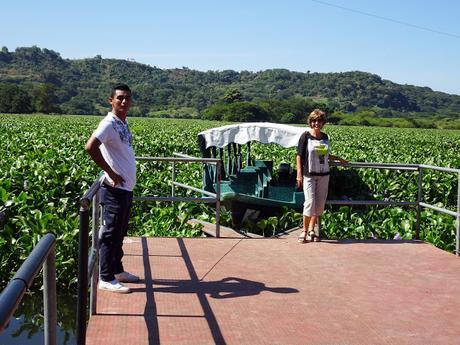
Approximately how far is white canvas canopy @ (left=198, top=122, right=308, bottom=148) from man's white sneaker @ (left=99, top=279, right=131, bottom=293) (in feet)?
19.8

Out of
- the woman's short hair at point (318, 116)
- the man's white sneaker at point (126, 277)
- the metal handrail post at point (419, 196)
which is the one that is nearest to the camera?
the man's white sneaker at point (126, 277)

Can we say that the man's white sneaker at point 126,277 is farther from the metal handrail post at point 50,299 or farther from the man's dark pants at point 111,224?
the metal handrail post at point 50,299

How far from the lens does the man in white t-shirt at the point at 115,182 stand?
5.14m

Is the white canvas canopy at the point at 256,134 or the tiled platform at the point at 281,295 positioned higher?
the white canvas canopy at the point at 256,134

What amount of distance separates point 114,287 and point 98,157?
1141mm

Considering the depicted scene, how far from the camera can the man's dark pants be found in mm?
5277

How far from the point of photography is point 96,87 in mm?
180125

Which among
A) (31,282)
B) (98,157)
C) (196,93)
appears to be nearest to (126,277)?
(98,157)

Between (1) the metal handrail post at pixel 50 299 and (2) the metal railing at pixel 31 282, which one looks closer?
(2) the metal railing at pixel 31 282

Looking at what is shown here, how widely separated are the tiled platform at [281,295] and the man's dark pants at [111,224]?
0.84ft

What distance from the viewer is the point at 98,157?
16.6 ft

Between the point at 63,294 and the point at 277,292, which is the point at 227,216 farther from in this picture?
the point at 277,292

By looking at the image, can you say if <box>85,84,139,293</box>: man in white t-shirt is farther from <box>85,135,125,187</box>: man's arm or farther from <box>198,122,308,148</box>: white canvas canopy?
<box>198,122,308,148</box>: white canvas canopy

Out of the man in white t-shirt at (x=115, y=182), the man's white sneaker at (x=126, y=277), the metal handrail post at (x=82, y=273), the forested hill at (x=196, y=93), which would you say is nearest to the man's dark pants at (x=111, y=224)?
the man in white t-shirt at (x=115, y=182)
